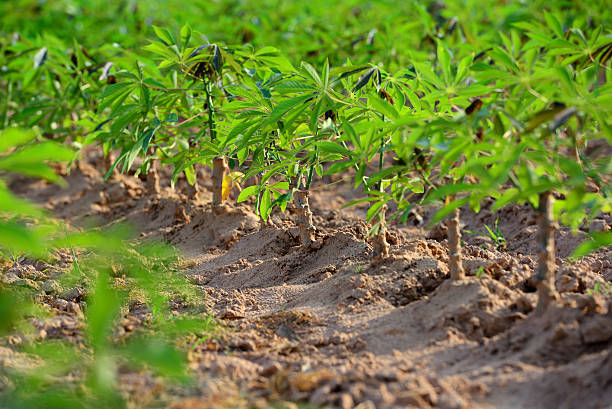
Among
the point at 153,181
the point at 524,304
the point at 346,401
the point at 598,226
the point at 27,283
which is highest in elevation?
the point at 153,181

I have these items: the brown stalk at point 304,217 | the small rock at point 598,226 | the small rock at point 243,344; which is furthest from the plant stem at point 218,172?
the small rock at point 598,226

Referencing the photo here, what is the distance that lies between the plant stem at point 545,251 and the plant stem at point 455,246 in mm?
271

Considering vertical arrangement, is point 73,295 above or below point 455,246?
above

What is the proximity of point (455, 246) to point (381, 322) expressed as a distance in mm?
328

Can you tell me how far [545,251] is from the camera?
1572mm

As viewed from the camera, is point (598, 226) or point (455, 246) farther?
point (598, 226)

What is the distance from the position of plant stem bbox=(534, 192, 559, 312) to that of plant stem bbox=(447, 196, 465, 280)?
271 millimetres

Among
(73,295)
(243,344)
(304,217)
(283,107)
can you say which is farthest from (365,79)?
(73,295)

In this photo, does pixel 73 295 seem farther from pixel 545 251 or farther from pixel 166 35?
pixel 545 251

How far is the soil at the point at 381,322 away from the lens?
137 centimetres

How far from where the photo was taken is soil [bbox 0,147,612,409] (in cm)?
137

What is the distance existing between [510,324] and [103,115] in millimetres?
2628

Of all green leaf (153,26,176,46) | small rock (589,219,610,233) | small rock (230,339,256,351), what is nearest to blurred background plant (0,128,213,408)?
small rock (230,339,256,351)

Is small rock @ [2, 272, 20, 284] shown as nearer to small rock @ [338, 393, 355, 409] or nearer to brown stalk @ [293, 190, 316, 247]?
brown stalk @ [293, 190, 316, 247]
